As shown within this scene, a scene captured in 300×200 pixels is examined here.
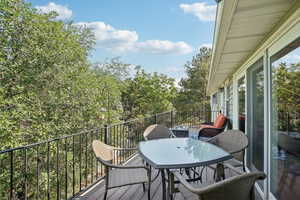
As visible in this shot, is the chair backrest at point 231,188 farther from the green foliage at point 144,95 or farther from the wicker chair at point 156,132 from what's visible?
the green foliage at point 144,95

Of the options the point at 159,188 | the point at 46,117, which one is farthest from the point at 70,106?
the point at 159,188

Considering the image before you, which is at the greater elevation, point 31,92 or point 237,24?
point 237,24

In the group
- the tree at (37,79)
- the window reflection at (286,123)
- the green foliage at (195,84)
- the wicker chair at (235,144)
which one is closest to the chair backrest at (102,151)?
the wicker chair at (235,144)

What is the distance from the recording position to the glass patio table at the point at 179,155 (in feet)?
5.76

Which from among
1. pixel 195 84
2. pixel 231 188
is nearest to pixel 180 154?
pixel 231 188

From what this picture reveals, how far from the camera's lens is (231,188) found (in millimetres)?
1257

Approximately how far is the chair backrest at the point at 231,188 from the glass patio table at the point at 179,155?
455 mm

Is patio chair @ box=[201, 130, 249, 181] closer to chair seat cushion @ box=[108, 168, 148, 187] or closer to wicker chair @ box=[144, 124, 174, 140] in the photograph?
chair seat cushion @ box=[108, 168, 148, 187]

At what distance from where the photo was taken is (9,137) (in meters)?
5.02

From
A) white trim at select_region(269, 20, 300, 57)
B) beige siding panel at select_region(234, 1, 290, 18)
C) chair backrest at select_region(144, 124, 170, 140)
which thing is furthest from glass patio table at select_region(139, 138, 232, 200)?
beige siding panel at select_region(234, 1, 290, 18)

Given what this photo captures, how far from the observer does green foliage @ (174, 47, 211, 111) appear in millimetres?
17984

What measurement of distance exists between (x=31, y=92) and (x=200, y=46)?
16368mm

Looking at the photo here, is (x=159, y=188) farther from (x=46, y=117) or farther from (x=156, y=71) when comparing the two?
(x=156, y=71)

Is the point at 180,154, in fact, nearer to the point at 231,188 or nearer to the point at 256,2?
the point at 231,188
